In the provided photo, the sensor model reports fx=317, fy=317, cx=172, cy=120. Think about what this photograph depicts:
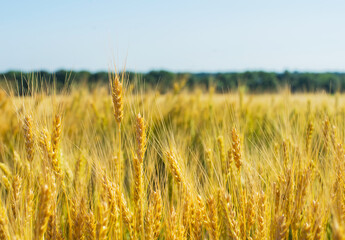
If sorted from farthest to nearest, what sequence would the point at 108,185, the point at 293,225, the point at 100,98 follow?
the point at 100,98 < the point at 293,225 < the point at 108,185

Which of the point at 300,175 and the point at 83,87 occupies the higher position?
the point at 83,87

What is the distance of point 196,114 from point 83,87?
2.22 meters

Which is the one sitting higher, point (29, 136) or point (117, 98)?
point (117, 98)

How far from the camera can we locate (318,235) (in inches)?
49.0

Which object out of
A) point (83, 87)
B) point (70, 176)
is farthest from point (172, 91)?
point (70, 176)

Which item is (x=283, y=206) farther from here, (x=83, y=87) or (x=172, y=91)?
(x=83, y=87)

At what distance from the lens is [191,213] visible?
150cm

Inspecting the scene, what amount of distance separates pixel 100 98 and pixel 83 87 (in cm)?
62

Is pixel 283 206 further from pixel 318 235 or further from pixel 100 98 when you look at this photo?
pixel 100 98

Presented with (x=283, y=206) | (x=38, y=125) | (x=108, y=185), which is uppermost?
(x=38, y=125)

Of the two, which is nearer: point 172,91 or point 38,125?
point 38,125

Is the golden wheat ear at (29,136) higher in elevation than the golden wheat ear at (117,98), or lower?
lower

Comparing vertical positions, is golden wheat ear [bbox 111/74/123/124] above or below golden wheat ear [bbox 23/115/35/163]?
above

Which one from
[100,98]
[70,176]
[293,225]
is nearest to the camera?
[293,225]
